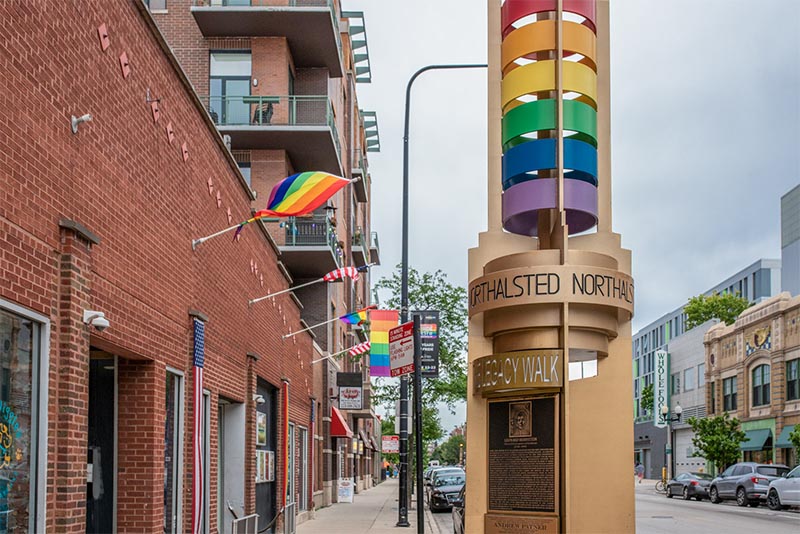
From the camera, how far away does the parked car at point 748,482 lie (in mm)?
34156

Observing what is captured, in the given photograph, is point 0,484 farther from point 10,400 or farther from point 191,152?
point 191,152

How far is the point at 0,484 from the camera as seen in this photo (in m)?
7.15

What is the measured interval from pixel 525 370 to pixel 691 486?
3393cm

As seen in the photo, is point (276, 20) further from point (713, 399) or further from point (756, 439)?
point (713, 399)

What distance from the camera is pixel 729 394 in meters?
56.3

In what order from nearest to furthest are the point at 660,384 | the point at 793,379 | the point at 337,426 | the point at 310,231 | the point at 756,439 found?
the point at 310,231
the point at 337,426
the point at 793,379
the point at 756,439
the point at 660,384

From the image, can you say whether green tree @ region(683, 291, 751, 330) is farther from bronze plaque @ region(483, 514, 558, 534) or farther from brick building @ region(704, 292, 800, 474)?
bronze plaque @ region(483, 514, 558, 534)

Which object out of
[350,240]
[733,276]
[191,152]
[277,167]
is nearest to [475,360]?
[191,152]

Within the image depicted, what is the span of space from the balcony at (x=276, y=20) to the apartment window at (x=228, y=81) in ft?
2.48

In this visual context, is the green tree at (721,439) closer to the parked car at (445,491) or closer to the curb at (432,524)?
the parked car at (445,491)

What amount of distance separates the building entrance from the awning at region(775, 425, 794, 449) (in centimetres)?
4014

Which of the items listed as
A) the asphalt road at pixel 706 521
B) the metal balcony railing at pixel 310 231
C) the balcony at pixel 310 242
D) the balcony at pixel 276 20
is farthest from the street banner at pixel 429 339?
the balcony at pixel 276 20

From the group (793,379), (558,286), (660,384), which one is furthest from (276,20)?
(660,384)

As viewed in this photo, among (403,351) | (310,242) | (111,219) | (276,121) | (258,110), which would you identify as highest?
(258,110)
